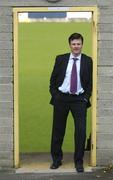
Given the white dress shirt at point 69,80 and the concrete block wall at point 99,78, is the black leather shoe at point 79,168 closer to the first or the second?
the concrete block wall at point 99,78

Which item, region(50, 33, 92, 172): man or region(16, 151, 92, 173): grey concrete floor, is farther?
region(16, 151, 92, 173): grey concrete floor

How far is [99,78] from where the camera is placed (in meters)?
8.01

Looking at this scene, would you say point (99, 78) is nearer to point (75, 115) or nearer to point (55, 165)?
point (75, 115)

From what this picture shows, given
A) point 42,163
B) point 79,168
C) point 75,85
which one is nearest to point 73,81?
point 75,85

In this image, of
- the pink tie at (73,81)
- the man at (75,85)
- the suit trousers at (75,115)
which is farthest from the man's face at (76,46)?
the suit trousers at (75,115)

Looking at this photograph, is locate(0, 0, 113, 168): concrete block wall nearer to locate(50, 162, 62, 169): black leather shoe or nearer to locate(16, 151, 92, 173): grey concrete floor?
locate(16, 151, 92, 173): grey concrete floor

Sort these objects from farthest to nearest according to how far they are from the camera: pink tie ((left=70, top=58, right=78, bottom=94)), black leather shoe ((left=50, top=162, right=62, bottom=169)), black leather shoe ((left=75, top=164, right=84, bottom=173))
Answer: black leather shoe ((left=50, top=162, right=62, bottom=169))
black leather shoe ((left=75, top=164, right=84, bottom=173))
pink tie ((left=70, top=58, right=78, bottom=94))

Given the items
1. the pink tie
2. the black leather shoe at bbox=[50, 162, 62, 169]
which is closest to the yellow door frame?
the pink tie

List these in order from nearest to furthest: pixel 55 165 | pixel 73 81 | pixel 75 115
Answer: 1. pixel 73 81
2. pixel 75 115
3. pixel 55 165

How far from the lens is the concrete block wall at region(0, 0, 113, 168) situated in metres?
7.88

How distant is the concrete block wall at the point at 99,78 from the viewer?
25.9 ft

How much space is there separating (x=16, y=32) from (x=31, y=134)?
3.72 metres

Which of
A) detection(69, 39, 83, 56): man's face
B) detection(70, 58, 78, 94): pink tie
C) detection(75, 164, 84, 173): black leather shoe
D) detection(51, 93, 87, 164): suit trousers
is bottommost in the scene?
detection(75, 164, 84, 173): black leather shoe

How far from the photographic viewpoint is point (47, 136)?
11.0 metres
